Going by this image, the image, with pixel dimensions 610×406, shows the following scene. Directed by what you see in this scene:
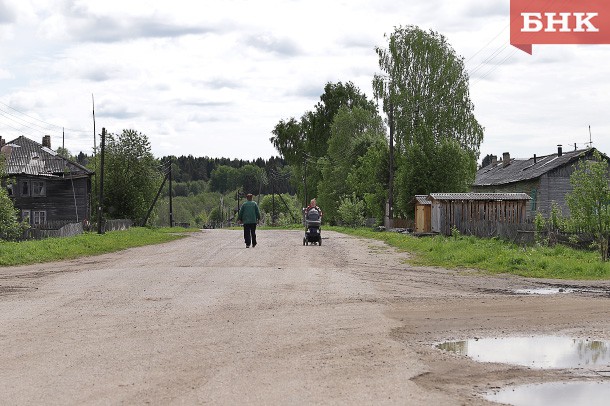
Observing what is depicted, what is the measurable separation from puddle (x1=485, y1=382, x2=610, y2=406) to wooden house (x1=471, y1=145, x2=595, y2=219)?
46.5m

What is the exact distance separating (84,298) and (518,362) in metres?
7.55

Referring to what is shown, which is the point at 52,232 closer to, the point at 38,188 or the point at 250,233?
the point at 250,233

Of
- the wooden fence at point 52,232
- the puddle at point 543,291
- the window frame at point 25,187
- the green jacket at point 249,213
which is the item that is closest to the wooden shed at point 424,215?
the green jacket at point 249,213

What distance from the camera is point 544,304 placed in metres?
12.2

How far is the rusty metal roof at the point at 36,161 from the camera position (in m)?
61.8

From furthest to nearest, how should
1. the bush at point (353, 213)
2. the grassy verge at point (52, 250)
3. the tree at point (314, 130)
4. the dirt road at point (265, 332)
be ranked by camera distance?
the tree at point (314, 130)
the bush at point (353, 213)
the grassy verge at point (52, 250)
the dirt road at point (265, 332)

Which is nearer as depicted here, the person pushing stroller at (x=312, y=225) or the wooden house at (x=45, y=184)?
the person pushing stroller at (x=312, y=225)

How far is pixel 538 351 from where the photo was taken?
8656mm

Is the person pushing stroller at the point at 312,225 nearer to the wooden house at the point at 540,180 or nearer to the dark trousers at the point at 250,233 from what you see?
the dark trousers at the point at 250,233

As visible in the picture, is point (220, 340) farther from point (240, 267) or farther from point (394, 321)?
point (240, 267)

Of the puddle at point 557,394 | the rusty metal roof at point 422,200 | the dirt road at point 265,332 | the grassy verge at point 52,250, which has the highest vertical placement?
the rusty metal roof at point 422,200

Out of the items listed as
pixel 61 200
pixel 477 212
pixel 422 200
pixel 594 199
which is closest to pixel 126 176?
pixel 61 200

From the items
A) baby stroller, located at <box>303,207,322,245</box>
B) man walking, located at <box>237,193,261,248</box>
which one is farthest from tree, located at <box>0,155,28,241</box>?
baby stroller, located at <box>303,207,322,245</box>

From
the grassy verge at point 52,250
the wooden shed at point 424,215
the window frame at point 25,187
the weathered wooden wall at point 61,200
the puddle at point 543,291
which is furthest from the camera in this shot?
the weathered wooden wall at point 61,200
